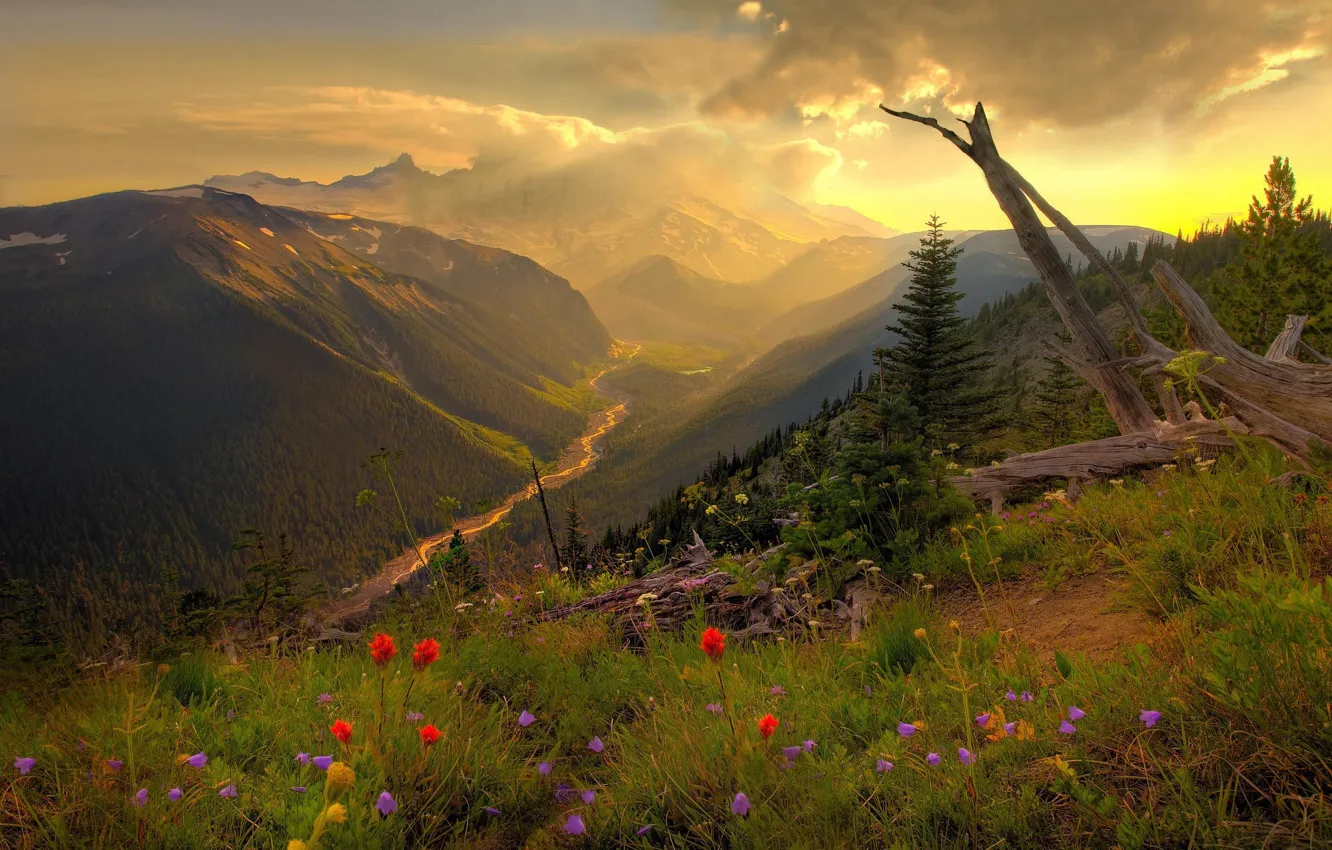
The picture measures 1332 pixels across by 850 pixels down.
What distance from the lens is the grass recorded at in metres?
2.10

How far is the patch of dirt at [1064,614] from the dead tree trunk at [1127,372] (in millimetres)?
2940

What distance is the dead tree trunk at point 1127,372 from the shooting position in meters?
6.20

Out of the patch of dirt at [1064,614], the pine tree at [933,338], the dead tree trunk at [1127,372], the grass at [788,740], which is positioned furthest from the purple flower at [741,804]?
the pine tree at [933,338]

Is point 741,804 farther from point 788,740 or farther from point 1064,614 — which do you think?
point 1064,614

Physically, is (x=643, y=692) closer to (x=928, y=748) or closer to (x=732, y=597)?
(x=928, y=748)

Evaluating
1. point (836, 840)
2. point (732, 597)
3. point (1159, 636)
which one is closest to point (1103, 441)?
point (732, 597)

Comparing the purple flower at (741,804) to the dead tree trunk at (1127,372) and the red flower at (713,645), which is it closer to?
the red flower at (713,645)

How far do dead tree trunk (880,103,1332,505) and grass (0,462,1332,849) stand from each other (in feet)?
7.28

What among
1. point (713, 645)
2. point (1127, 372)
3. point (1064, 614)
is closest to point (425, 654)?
point (713, 645)

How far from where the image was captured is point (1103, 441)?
8703 mm

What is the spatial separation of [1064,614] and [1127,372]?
17.4 feet

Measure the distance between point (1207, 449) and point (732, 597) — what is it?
6057 mm

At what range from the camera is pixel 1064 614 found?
183 inches

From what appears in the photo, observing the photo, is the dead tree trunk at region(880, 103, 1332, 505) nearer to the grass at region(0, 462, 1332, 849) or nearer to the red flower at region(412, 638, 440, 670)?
the grass at region(0, 462, 1332, 849)
